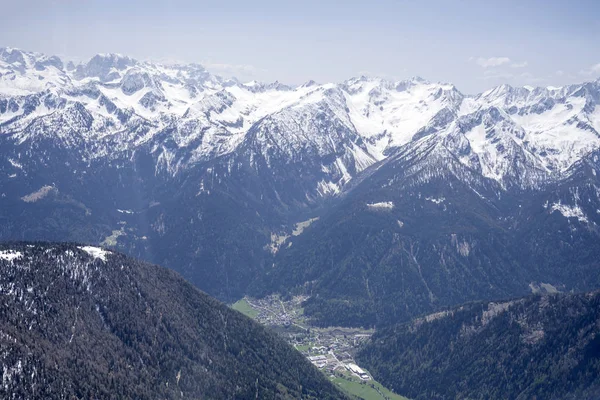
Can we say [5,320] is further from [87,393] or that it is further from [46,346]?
[87,393]

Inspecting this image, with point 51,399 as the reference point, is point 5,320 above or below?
above

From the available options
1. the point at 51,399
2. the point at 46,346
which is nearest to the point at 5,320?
the point at 46,346

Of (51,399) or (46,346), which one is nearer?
(51,399)

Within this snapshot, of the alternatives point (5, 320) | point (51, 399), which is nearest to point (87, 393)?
point (51, 399)

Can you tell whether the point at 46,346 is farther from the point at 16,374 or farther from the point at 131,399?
the point at 131,399

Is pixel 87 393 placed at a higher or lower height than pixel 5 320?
lower

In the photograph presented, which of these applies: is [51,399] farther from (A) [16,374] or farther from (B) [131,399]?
(B) [131,399]

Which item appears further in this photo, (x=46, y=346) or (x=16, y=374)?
(x=46, y=346)
